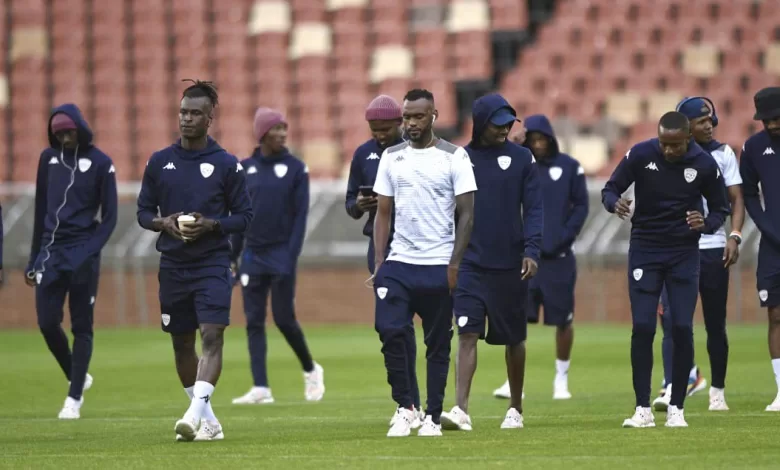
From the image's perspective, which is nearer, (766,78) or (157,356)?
(157,356)

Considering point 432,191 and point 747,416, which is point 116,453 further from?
point 747,416

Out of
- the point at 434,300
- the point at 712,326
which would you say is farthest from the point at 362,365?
the point at 434,300

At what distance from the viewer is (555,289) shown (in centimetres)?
1325

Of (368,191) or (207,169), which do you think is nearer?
(207,169)

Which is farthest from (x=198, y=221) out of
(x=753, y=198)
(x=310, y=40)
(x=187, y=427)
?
(x=310, y=40)

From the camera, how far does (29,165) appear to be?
27906 mm

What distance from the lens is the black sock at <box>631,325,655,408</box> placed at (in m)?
9.72

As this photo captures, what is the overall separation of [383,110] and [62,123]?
119 inches

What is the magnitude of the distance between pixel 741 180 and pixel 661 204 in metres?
1.88

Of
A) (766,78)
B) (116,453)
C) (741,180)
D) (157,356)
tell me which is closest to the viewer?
(116,453)

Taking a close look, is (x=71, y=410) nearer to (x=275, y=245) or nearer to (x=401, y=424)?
(x=275, y=245)

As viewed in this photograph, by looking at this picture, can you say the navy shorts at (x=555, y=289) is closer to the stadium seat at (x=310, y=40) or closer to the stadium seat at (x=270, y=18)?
the stadium seat at (x=310, y=40)

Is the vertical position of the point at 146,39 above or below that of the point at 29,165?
above

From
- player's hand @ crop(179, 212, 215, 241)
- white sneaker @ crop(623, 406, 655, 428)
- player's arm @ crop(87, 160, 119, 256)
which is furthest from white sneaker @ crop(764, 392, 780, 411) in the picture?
player's arm @ crop(87, 160, 119, 256)
